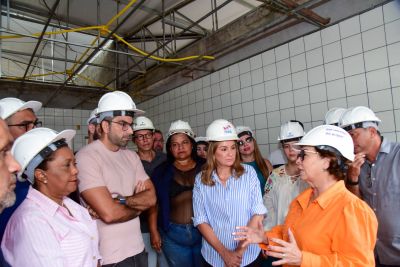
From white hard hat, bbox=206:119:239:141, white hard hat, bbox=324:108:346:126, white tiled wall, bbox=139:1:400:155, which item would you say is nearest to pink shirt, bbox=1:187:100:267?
white hard hat, bbox=206:119:239:141

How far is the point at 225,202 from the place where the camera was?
241cm

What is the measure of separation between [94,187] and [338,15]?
126 inches

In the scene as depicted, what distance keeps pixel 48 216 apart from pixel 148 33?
453 centimetres

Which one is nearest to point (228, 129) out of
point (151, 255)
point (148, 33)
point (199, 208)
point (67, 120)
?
point (199, 208)

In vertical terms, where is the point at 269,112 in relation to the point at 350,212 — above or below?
above

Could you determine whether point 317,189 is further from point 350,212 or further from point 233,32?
point 233,32

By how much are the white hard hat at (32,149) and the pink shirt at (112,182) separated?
48cm

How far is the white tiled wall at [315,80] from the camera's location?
2.95 metres

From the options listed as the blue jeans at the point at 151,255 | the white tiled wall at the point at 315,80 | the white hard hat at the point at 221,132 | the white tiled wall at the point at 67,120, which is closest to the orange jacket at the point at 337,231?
the white hard hat at the point at 221,132

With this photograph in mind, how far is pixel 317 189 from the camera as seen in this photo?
180cm

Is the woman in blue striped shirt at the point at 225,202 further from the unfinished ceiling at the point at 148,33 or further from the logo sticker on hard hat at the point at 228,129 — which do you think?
the unfinished ceiling at the point at 148,33

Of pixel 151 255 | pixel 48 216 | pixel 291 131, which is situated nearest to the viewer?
pixel 48 216

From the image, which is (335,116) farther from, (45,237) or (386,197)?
(45,237)

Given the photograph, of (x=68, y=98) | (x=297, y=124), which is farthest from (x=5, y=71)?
(x=297, y=124)
